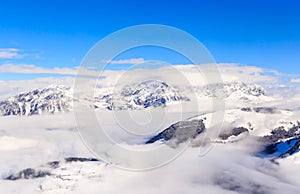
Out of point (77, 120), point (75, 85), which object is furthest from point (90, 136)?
point (75, 85)

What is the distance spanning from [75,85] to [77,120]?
7.25 meters

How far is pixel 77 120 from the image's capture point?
232ft

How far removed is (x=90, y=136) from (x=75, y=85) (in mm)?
20747

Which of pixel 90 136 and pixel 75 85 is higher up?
pixel 75 85

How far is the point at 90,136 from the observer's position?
280 feet

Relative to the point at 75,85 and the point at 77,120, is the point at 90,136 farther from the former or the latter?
the point at 75,85

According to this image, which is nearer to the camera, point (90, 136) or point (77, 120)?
point (77, 120)

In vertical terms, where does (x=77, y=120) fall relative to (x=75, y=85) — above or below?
below

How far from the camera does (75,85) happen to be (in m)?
67.9

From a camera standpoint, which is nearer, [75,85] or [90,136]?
[75,85]

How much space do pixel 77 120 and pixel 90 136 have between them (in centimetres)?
1522
